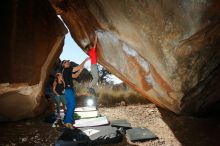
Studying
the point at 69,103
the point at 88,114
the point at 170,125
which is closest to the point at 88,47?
the point at 69,103

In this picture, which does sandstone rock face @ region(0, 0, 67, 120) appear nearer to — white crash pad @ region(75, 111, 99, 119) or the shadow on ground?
white crash pad @ region(75, 111, 99, 119)

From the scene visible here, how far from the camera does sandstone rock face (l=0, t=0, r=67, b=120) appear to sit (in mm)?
6633

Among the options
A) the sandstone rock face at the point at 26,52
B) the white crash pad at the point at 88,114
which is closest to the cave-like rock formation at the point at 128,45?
the sandstone rock face at the point at 26,52

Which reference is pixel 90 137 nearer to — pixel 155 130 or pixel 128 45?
pixel 155 130

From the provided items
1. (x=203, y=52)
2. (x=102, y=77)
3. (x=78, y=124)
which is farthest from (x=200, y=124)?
(x=102, y=77)

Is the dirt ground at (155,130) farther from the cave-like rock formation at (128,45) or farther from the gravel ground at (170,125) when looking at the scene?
the cave-like rock formation at (128,45)

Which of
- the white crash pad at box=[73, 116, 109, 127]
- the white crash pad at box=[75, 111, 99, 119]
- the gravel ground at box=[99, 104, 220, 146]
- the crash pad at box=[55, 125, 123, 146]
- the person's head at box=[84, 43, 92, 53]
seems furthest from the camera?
the white crash pad at box=[75, 111, 99, 119]

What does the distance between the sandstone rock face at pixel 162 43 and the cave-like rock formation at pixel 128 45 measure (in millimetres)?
16

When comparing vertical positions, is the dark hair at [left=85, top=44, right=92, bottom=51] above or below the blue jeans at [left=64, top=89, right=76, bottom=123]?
above

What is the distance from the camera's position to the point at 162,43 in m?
5.06

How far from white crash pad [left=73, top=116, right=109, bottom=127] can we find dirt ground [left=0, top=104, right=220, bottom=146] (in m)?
0.57

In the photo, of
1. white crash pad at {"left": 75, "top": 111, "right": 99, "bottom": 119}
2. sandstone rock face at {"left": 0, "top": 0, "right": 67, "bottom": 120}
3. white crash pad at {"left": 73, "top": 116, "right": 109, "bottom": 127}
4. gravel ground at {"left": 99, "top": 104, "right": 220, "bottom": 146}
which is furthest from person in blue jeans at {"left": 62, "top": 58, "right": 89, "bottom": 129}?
gravel ground at {"left": 99, "top": 104, "right": 220, "bottom": 146}

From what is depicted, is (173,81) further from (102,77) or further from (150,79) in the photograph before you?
(102,77)

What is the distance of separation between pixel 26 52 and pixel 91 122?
2524mm
